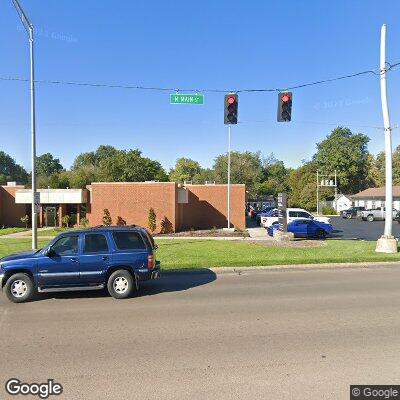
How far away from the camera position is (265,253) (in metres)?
16.4

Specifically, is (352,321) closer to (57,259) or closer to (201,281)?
(201,281)

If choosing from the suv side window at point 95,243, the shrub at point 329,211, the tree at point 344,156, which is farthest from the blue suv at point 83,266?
the tree at point 344,156

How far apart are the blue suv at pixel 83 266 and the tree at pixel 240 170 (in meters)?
Result: 73.4

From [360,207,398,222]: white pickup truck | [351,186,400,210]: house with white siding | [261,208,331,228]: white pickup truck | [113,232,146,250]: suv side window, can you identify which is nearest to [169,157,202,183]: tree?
[351,186,400,210]: house with white siding

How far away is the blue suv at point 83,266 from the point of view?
360 inches

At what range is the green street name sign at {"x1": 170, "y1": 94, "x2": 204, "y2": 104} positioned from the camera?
1514cm

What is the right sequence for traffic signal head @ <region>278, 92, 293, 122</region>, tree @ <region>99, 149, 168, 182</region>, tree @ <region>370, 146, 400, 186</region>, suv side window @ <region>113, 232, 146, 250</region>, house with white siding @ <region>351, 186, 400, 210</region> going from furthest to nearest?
tree @ <region>370, 146, 400, 186</region> → tree @ <region>99, 149, 168, 182</region> → house with white siding @ <region>351, 186, 400, 210</region> → traffic signal head @ <region>278, 92, 293, 122</region> → suv side window @ <region>113, 232, 146, 250</region>


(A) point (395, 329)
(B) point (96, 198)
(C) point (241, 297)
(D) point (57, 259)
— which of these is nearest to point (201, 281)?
(C) point (241, 297)

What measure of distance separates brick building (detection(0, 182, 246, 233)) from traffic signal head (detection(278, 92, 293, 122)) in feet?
50.7

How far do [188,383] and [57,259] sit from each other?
5.56 metres

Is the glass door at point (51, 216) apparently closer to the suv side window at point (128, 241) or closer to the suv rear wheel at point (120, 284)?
the suv side window at point (128, 241)

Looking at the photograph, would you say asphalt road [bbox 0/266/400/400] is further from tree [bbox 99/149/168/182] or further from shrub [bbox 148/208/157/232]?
tree [bbox 99/149/168/182]

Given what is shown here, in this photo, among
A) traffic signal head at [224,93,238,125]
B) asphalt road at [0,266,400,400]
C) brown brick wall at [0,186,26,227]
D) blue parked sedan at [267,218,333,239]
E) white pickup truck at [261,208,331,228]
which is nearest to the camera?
asphalt road at [0,266,400,400]

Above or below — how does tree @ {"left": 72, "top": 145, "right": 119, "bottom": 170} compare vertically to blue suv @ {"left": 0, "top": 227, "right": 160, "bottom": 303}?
above
